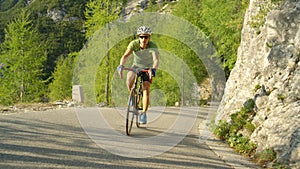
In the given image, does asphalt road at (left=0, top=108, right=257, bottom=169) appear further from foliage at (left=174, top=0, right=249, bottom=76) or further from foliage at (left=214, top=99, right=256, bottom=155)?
foliage at (left=174, top=0, right=249, bottom=76)

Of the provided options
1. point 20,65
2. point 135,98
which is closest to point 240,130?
point 135,98

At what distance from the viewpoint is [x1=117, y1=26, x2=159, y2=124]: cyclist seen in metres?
6.07

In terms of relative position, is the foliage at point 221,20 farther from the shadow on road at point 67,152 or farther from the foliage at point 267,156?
the shadow on road at point 67,152

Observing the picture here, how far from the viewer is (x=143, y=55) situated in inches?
254

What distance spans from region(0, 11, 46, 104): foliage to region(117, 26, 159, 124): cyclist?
19260 millimetres

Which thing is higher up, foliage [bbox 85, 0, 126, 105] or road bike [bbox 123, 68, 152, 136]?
foliage [bbox 85, 0, 126, 105]

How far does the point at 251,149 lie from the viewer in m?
5.26

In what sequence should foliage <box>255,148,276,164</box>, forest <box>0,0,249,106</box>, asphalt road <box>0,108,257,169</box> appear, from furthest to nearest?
forest <box>0,0,249,106</box>
foliage <box>255,148,276,164</box>
asphalt road <box>0,108,257,169</box>

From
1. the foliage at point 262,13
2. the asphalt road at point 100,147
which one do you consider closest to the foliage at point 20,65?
the asphalt road at point 100,147

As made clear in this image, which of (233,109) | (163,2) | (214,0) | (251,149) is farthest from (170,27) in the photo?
(163,2)

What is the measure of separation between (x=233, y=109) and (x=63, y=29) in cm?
14213

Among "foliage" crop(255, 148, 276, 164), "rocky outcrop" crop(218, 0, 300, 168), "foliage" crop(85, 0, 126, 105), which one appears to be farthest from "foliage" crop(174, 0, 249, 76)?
"foliage" crop(255, 148, 276, 164)

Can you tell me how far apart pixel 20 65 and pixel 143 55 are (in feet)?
67.8

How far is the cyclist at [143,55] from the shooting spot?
6.07 m
